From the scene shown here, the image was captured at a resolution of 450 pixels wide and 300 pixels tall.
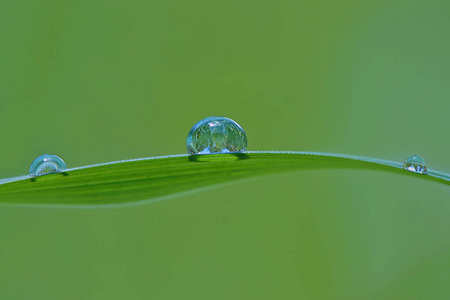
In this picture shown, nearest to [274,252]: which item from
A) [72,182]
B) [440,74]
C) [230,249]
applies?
[230,249]

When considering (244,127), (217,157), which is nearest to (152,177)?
(217,157)

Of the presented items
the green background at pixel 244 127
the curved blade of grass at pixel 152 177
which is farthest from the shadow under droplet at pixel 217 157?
the green background at pixel 244 127

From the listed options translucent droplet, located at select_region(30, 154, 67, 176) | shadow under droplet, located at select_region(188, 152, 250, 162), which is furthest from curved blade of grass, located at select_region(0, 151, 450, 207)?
translucent droplet, located at select_region(30, 154, 67, 176)

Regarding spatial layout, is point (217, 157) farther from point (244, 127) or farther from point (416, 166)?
point (244, 127)

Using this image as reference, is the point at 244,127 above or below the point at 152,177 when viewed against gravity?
above

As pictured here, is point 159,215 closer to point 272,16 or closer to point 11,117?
point 11,117

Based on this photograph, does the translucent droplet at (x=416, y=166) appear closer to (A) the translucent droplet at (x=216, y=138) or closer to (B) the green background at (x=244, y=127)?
(A) the translucent droplet at (x=216, y=138)

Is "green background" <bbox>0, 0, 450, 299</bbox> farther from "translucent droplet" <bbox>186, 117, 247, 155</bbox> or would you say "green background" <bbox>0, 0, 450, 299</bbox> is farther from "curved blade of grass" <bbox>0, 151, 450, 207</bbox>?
"curved blade of grass" <bbox>0, 151, 450, 207</bbox>
